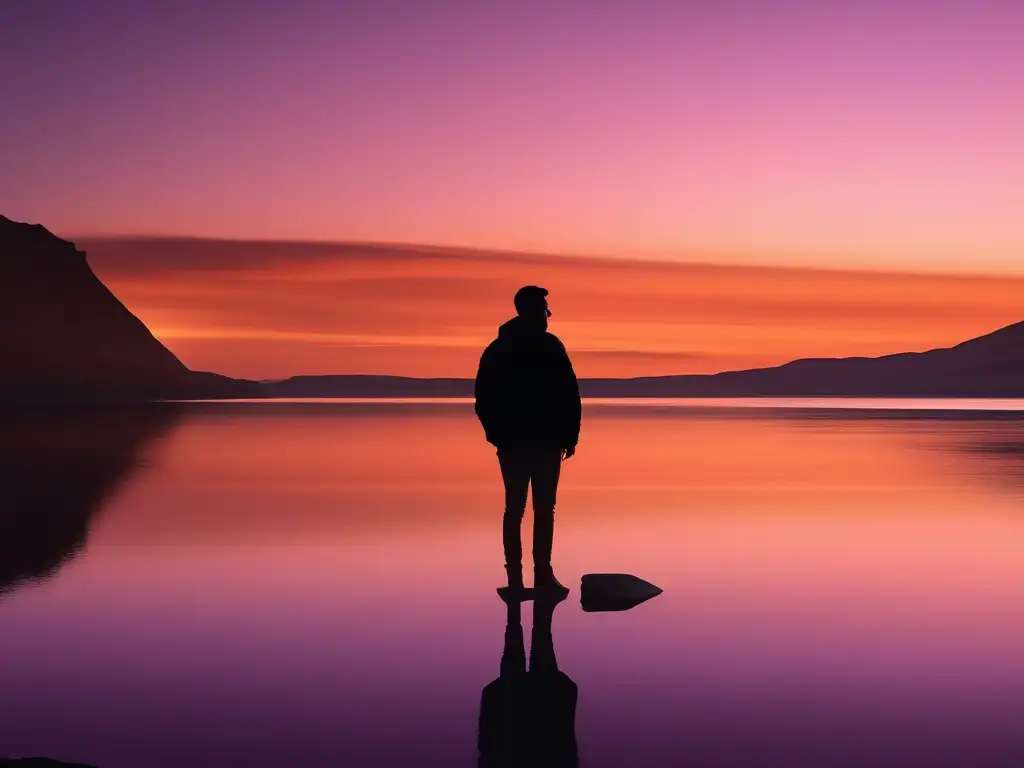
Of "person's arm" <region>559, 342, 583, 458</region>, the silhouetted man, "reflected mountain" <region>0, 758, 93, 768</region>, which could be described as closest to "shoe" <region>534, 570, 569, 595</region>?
the silhouetted man

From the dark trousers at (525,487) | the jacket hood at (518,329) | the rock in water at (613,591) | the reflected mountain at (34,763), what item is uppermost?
the jacket hood at (518,329)

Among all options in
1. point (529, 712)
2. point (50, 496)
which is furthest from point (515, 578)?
point (50, 496)

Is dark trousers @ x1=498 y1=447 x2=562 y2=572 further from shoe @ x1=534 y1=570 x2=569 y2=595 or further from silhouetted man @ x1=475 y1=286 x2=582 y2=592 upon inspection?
shoe @ x1=534 y1=570 x2=569 y2=595

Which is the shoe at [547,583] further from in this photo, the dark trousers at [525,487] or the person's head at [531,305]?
the person's head at [531,305]

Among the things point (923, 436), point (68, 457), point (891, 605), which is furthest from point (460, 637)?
point (923, 436)

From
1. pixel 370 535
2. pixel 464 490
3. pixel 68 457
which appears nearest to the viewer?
pixel 370 535

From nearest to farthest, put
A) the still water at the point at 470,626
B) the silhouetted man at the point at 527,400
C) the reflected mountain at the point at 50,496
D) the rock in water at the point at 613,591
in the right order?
the still water at the point at 470,626, the silhouetted man at the point at 527,400, the rock in water at the point at 613,591, the reflected mountain at the point at 50,496

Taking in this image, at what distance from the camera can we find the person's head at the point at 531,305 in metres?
10.2

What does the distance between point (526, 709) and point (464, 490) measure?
1494cm

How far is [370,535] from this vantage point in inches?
590

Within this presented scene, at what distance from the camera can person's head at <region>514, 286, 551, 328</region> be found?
33.4ft

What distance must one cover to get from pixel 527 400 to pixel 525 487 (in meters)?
0.81

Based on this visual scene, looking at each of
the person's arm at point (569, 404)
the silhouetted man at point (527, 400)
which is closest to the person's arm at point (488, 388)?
the silhouetted man at point (527, 400)

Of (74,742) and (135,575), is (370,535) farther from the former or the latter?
(74,742)
